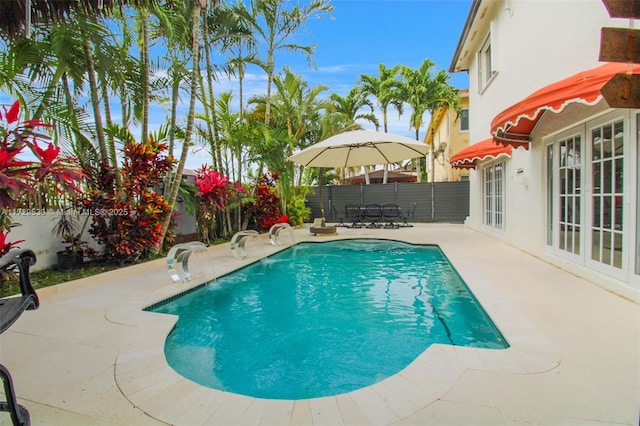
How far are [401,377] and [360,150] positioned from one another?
31.5ft

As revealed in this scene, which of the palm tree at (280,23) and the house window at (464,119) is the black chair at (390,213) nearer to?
the palm tree at (280,23)

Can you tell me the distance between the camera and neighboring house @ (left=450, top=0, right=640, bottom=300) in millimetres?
4457

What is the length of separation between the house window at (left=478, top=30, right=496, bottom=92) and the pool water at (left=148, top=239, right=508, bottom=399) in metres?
7.16

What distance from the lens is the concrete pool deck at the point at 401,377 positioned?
221 cm

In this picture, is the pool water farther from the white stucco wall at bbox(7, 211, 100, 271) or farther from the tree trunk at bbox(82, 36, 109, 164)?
the tree trunk at bbox(82, 36, 109, 164)

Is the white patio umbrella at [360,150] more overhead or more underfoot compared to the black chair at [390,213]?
more overhead

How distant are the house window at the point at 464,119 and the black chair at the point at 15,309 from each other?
22001 mm

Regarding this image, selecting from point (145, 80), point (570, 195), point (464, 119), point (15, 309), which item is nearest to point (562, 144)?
point (570, 195)

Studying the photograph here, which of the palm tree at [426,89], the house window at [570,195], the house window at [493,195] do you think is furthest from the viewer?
the palm tree at [426,89]

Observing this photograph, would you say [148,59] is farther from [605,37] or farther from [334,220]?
[334,220]

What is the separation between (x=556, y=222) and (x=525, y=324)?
400cm

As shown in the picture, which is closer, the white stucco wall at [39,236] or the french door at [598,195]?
the french door at [598,195]

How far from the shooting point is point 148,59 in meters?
7.57

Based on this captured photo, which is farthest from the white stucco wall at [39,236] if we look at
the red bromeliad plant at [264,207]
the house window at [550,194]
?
the house window at [550,194]
